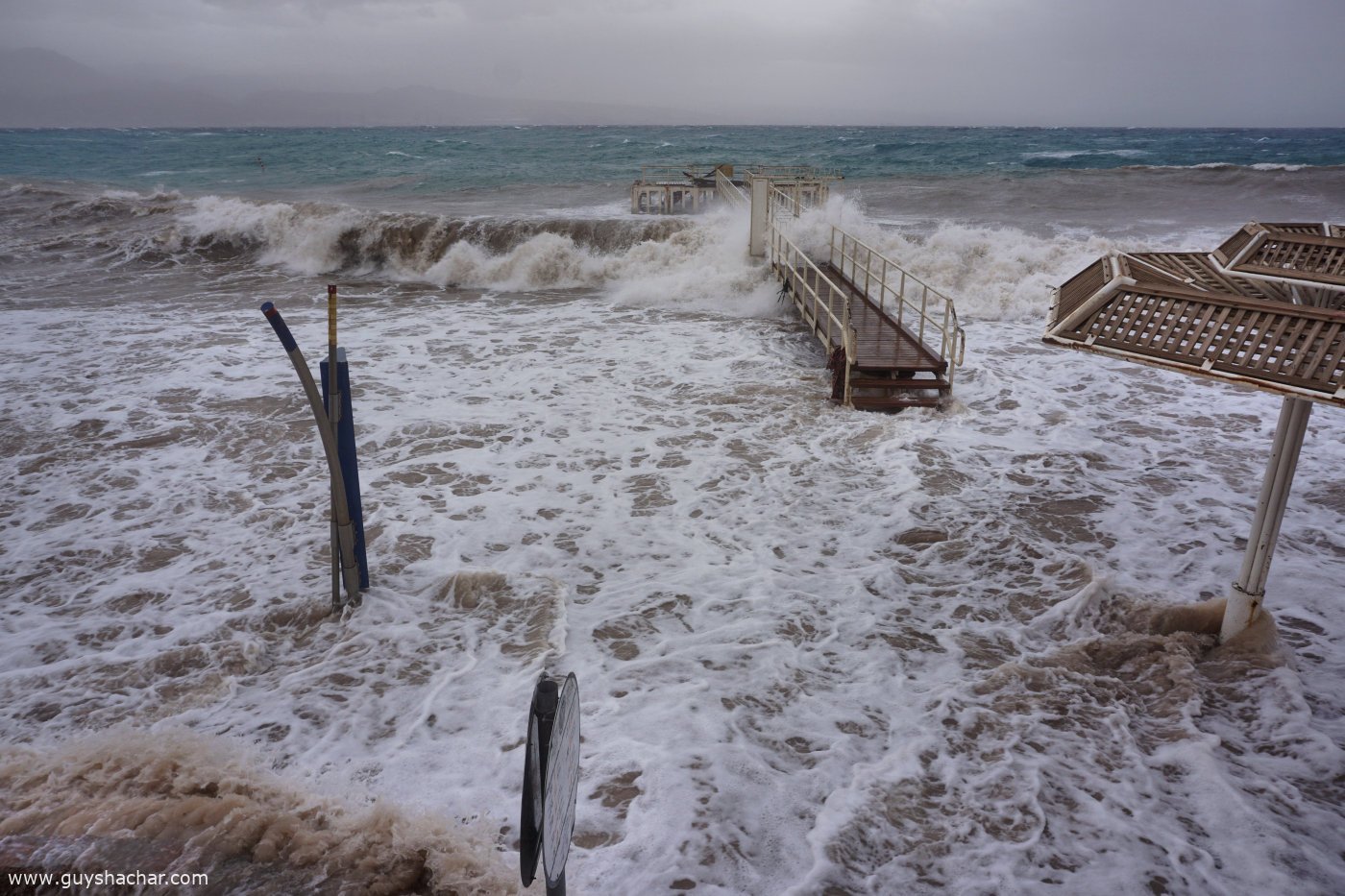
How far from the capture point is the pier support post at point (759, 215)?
16906mm

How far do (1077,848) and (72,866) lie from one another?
14.7 ft

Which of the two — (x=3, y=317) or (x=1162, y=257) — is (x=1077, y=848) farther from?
(x=3, y=317)

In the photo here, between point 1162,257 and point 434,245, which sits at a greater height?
point 1162,257

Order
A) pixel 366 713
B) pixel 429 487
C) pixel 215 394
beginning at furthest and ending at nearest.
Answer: pixel 215 394 < pixel 429 487 < pixel 366 713

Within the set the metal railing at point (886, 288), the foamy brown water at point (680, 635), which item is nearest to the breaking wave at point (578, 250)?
the metal railing at point (886, 288)

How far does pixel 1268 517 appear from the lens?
421 cm

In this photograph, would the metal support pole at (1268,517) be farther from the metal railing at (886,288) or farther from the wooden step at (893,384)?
the metal railing at (886,288)

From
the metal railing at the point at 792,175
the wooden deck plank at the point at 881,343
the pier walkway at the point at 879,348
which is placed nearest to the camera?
the pier walkway at the point at 879,348

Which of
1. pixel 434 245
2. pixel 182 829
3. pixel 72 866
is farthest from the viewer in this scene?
pixel 434 245

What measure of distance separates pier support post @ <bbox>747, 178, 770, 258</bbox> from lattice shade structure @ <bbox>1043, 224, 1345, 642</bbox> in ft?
43.9

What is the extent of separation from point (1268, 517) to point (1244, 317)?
2.07m

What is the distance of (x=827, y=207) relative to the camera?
2244 cm

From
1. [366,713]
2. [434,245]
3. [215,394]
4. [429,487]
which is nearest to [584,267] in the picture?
[434,245]

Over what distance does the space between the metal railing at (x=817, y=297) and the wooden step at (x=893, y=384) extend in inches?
10.4
